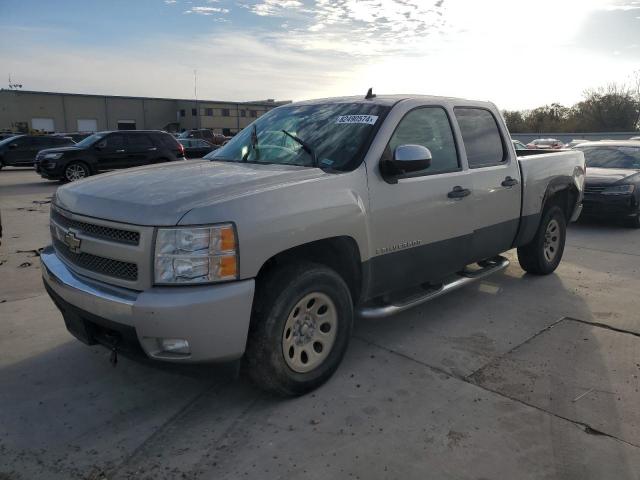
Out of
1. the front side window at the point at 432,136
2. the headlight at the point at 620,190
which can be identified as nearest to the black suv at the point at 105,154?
the headlight at the point at 620,190

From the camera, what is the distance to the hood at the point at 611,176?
9584 millimetres

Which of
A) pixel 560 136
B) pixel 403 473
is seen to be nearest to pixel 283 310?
pixel 403 473

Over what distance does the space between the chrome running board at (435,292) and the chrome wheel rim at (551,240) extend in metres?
0.93

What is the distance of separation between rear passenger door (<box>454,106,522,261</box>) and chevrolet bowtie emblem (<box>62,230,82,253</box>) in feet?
10.4

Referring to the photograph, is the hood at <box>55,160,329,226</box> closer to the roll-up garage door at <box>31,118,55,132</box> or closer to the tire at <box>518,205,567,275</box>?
the tire at <box>518,205,567,275</box>

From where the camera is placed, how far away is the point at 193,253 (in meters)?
2.80

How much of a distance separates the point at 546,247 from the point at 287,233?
4.21 m

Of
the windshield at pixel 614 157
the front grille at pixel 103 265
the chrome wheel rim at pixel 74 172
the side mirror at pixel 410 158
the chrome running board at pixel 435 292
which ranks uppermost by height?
the side mirror at pixel 410 158

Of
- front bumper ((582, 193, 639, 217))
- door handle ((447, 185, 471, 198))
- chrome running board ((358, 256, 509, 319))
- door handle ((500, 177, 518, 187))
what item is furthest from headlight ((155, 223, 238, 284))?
front bumper ((582, 193, 639, 217))

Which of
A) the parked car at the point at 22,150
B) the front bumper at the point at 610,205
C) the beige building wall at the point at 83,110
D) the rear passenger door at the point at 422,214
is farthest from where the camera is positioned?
the beige building wall at the point at 83,110

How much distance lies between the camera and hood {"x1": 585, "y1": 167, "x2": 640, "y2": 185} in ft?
31.4

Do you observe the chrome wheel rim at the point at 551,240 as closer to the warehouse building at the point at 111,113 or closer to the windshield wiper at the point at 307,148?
the windshield wiper at the point at 307,148

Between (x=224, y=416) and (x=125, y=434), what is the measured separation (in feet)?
1.89

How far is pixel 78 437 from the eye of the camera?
9.84 ft
